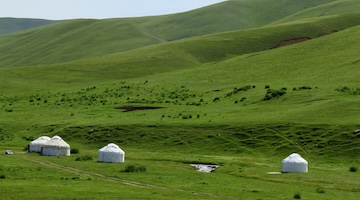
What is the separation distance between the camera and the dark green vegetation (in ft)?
175

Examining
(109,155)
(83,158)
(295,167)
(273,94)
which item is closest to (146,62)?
(273,94)

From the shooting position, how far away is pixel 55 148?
237ft

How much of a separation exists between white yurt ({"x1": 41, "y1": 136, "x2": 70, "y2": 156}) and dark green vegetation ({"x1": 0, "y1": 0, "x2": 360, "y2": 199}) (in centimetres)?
147

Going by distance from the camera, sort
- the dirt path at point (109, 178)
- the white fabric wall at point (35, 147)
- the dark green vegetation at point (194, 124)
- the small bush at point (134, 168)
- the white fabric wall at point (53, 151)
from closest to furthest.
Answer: the dirt path at point (109, 178) < the dark green vegetation at point (194, 124) < the small bush at point (134, 168) < the white fabric wall at point (53, 151) < the white fabric wall at point (35, 147)

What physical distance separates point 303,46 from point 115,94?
46.0 metres

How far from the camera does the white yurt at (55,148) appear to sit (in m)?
72.4

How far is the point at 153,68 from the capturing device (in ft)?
548

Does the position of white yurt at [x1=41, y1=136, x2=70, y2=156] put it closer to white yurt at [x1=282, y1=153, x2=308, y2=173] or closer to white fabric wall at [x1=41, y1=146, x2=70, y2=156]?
white fabric wall at [x1=41, y1=146, x2=70, y2=156]

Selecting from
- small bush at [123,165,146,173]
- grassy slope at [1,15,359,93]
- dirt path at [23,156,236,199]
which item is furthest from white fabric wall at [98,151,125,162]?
grassy slope at [1,15,359,93]

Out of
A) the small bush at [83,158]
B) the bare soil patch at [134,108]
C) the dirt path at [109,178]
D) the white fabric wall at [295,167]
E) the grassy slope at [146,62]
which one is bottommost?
the dirt path at [109,178]

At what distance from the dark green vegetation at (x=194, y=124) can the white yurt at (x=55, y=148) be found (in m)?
1.47

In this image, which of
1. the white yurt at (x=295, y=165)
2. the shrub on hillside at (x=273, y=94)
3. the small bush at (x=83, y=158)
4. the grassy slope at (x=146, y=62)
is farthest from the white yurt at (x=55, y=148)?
the grassy slope at (x=146, y=62)

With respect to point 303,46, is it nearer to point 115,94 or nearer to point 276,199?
point 115,94

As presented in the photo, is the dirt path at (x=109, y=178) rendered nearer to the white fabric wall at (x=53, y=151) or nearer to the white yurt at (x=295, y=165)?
the white fabric wall at (x=53, y=151)
